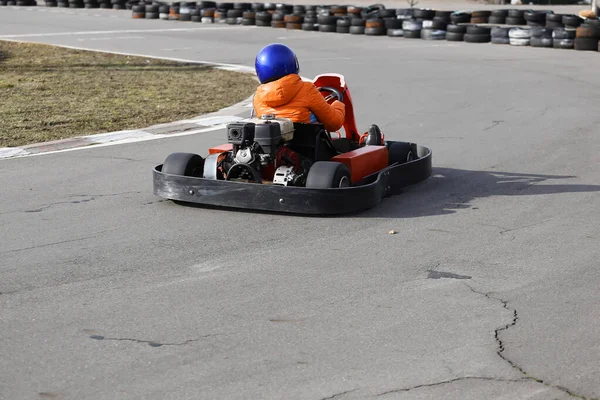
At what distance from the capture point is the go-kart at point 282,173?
649 cm

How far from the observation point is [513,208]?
692 centimetres

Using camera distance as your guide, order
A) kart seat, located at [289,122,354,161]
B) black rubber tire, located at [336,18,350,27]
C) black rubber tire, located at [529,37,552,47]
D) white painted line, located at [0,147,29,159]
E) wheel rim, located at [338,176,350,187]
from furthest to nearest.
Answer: black rubber tire, located at [336,18,350,27]
black rubber tire, located at [529,37,552,47]
white painted line, located at [0,147,29,159]
kart seat, located at [289,122,354,161]
wheel rim, located at [338,176,350,187]

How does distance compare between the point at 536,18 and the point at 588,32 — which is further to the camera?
the point at 536,18

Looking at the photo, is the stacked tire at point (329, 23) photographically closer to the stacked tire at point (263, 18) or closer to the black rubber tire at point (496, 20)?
the stacked tire at point (263, 18)

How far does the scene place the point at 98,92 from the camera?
13289 mm

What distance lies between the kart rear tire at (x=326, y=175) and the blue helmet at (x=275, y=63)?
707 millimetres

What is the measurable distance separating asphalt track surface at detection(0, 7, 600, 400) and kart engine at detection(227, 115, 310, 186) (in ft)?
1.02

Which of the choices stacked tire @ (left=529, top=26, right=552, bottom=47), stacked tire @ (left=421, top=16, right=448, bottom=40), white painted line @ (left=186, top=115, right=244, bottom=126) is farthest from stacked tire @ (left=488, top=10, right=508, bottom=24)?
white painted line @ (left=186, top=115, right=244, bottom=126)

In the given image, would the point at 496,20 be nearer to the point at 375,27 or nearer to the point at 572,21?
the point at 572,21

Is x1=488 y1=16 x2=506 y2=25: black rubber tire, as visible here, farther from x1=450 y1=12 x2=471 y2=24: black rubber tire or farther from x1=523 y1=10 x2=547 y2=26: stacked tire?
x1=523 y1=10 x2=547 y2=26: stacked tire

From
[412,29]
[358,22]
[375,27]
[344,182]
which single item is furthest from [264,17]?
[344,182]

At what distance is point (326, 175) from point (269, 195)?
0.41 meters

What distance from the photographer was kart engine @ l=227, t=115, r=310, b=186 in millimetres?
6535

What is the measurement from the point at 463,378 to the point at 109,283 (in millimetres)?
2101
